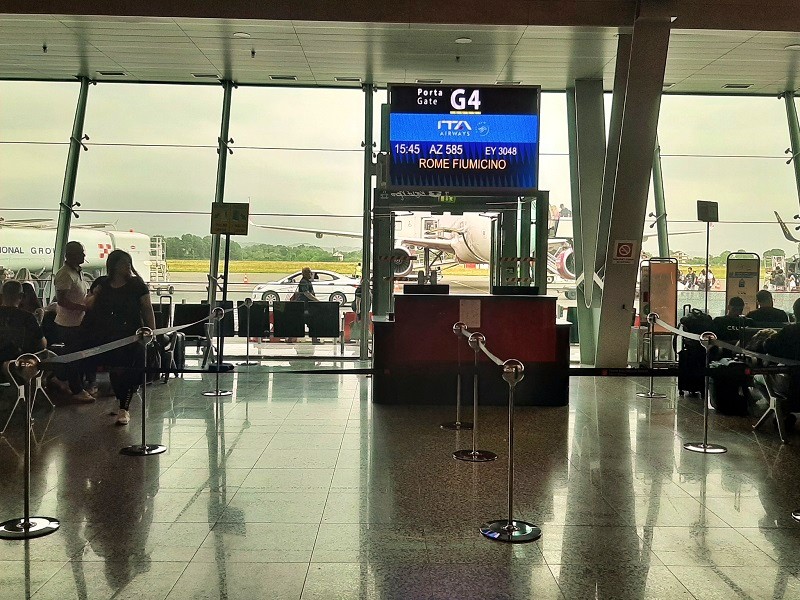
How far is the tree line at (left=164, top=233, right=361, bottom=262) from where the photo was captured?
12.1m

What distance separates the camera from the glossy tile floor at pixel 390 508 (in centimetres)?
346

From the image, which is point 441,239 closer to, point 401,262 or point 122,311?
point 401,262

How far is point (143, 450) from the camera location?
5.86 m

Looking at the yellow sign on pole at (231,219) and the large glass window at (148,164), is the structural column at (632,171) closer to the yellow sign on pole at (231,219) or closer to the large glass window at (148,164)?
the yellow sign on pole at (231,219)

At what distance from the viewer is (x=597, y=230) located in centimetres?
1113

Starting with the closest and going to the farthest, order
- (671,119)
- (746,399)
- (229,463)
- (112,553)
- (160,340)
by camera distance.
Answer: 1. (112,553)
2. (229,463)
3. (746,399)
4. (160,340)
5. (671,119)

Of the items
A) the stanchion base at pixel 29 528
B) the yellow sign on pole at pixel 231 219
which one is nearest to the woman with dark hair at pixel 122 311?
the stanchion base at pixel 29 528

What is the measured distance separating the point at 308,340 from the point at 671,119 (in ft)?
22.4

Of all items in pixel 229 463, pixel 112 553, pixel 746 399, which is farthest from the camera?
pixel 746 399

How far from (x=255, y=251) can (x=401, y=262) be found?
3332 millimetres

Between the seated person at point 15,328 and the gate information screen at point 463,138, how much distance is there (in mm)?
3841

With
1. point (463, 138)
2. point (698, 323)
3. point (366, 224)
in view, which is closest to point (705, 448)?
point (698, 323)

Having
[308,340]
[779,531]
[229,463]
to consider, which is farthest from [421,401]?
[308,340]

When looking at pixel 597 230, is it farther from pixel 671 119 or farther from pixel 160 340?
pixel 160 340
